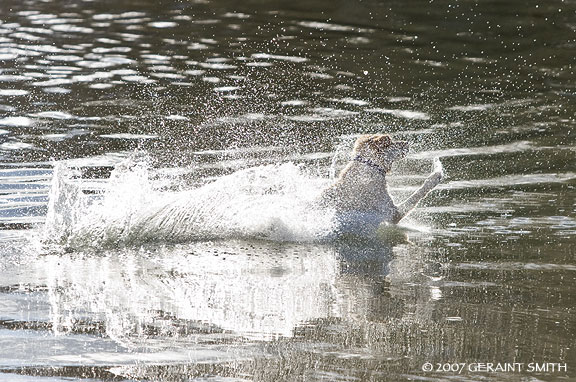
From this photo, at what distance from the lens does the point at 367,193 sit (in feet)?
33.9

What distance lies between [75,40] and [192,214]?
12.5 metres

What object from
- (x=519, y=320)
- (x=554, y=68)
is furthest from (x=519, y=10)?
(x=519, y=320)

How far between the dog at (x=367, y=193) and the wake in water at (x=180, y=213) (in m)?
0.17

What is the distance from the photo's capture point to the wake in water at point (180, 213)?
9.80 m

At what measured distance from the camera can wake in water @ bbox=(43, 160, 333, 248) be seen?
9805 millimetres

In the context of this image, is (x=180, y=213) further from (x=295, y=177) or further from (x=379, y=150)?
(x=379, y=150)

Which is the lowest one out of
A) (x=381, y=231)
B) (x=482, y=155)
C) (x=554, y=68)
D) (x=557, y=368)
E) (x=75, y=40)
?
(x=557, y=368)

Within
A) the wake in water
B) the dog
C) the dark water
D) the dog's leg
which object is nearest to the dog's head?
the dog

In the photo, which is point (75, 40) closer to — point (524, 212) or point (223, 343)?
point (524, 212)

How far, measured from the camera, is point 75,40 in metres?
21.7

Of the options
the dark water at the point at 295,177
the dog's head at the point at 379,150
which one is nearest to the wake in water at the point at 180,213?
the dark water at the point at 295,177

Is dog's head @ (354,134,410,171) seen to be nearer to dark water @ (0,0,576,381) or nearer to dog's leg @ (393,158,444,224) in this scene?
dog's leg @ (393,158,444,224)

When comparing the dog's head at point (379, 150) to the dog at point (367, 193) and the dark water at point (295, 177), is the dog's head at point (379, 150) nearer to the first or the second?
the dog at point (367, 193)

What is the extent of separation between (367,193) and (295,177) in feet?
2.99
